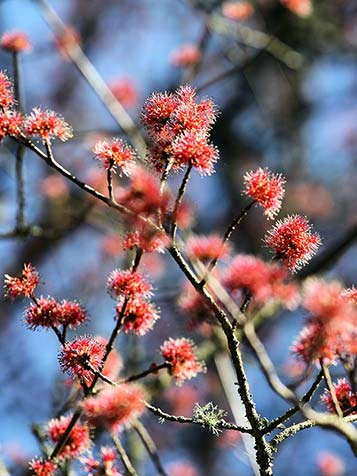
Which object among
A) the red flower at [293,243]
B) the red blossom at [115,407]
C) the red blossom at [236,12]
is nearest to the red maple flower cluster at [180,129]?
the red flower at [293,243]

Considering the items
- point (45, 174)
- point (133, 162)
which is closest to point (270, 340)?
point (45, 174)

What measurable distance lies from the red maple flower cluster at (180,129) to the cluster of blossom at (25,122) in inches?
10.1

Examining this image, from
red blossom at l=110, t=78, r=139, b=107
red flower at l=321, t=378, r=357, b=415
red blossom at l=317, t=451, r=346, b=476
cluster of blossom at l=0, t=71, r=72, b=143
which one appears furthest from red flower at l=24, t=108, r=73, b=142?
red blossom at l=110, t=78, r=139, b=107

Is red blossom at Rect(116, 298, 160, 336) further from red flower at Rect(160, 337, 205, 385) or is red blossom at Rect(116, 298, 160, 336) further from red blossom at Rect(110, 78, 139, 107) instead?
red blossom at Rect(110, 78, 139, 107)

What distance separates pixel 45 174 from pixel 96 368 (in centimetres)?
660

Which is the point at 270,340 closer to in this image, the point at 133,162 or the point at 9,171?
the point at 9,171

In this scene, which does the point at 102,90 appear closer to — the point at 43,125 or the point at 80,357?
the point at 43,125

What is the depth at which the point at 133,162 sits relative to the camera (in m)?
1.86

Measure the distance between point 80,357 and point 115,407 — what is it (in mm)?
193

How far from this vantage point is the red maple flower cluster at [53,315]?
183 cm

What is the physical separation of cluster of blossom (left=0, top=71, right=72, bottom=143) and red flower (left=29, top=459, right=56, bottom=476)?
0.81 m

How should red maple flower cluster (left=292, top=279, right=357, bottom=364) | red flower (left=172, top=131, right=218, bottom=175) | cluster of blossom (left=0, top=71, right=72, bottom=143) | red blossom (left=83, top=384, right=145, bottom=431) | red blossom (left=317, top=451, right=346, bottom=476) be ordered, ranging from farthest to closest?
1. red blossom (left=317, top=451, right=346, bottom=476)
2. cluster of blossom (left=0, top=71, right=72, bottom=143)
3. red flower (left=172, top=131, right=218, bottom=175)
4. red blossom (left=83, top=384, right=145, bottom=431)
5. red maple flower cluster (left=292, top=279, right=357, bottom=364)

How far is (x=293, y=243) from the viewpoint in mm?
1783

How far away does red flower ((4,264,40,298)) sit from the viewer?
1.87 m
